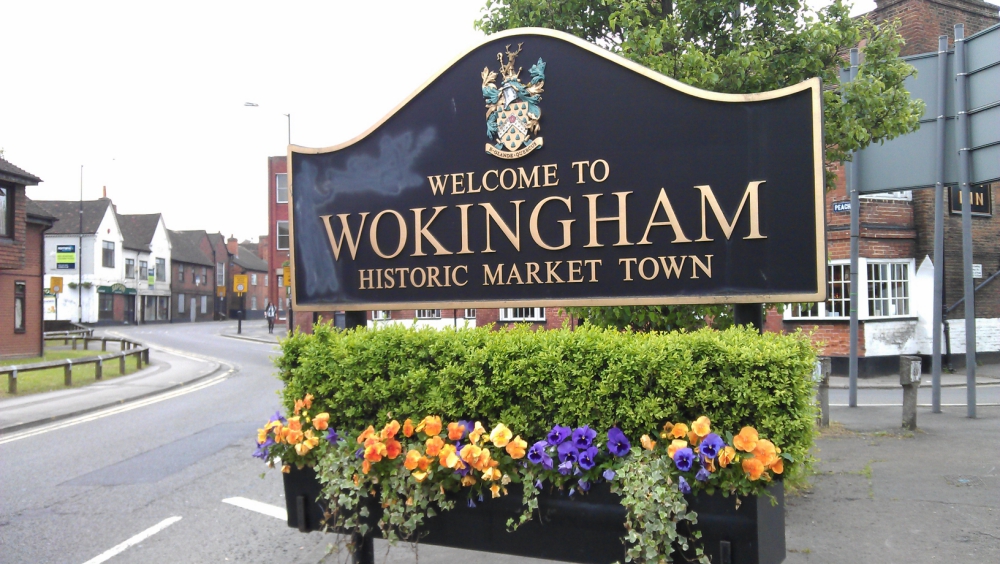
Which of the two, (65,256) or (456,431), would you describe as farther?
(65,256)

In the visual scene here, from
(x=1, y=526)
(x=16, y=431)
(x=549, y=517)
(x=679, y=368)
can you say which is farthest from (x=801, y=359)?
(x=16, y=431)

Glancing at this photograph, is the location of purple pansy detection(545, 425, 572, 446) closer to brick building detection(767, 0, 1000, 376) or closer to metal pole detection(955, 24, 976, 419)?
metal pole detection(955, 24, 976, 419)

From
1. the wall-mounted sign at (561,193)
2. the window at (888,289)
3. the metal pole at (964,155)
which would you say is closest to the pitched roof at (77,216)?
the window at (888,289)

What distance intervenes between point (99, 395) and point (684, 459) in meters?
17.8

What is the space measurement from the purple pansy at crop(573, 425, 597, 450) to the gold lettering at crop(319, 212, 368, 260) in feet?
6.93

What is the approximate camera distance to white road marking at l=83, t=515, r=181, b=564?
18.7 feet

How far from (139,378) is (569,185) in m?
21.1

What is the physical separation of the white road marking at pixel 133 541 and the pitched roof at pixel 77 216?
61.0 metres

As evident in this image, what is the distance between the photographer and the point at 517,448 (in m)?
3.63

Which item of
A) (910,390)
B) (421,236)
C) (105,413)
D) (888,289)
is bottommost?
(105,413)

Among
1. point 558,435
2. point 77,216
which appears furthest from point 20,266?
point 77,216

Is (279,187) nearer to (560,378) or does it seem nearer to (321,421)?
(321,421)

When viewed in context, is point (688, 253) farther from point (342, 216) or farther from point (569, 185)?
point (342, 216)

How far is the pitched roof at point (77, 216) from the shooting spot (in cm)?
5981
